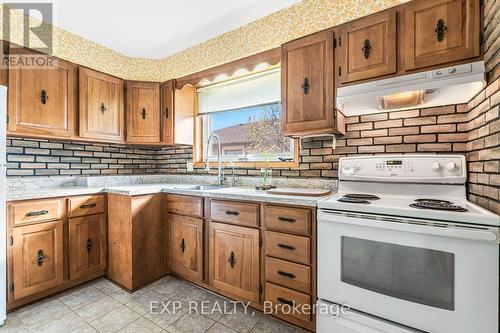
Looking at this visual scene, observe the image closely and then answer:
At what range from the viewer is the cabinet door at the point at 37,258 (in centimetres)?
177

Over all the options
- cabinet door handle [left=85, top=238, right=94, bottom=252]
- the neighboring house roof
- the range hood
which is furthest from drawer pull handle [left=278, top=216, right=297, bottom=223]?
cabinet door handle [left=85, top=238, right=94, bottom=252]

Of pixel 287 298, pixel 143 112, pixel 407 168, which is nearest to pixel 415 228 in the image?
pixel 407 168

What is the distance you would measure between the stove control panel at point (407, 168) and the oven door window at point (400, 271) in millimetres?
577

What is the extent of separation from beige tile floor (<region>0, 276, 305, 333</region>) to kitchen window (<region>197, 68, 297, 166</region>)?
132cm

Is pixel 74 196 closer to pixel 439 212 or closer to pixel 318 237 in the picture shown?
pixel 318 237

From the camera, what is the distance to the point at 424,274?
1130mm

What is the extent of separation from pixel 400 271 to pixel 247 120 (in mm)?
1958

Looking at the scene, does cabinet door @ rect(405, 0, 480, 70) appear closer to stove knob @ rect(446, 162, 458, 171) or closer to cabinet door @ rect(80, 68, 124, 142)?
stove knob @ rect(446, 162, 458, 171)

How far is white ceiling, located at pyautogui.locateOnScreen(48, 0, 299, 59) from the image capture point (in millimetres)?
1938

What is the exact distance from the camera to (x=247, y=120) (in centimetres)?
262

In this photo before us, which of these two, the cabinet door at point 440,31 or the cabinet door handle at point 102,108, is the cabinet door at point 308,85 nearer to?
the cabinet door at point 440,31

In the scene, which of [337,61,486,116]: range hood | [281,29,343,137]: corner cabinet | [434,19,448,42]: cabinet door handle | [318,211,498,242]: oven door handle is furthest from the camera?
[281,29,343,137]: corner cabinet

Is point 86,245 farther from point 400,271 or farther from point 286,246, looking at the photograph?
point 400,271

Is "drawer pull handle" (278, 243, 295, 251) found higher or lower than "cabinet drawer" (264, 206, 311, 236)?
lower
